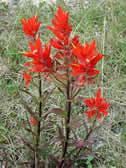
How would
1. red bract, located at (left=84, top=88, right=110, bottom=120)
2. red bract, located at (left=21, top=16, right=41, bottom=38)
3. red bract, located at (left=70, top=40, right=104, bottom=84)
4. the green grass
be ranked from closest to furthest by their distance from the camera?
red bract, located at (left=70, top=40, right=104, bottom=84)
red bract, located at (left=21, top=16, right=41, bottom=38)
red bract, located at (left=84, top=88, right=110, bottom=120)
the green grass

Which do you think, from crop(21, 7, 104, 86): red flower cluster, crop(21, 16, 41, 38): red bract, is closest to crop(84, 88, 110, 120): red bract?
crop(21, 7, 104, 86): red flower cluster

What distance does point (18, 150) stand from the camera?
158 centimetres

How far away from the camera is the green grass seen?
1.58m

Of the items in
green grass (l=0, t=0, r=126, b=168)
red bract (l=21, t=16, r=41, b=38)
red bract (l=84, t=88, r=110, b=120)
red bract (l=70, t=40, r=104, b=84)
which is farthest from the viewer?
green grass (l=0, t=0, r=126, b=168)

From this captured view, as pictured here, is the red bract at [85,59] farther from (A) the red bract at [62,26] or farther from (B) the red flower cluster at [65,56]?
(A) the red bract at [62,26]

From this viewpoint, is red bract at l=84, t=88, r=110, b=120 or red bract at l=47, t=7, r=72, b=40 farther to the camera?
red bract at l=84, t=88, r=110, b=120

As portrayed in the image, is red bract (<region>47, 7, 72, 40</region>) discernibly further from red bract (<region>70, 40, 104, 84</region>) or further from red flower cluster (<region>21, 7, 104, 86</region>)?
red bract (<region>70, 40, 104, 84</region>)

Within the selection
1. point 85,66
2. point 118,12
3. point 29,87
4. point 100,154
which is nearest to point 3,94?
point 29,87

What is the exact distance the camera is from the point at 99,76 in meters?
2.04

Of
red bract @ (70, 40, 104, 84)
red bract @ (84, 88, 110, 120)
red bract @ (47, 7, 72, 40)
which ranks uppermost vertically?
red bract @ (47, 7, 72, 40)

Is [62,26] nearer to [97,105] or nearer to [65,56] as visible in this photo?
[65,56]

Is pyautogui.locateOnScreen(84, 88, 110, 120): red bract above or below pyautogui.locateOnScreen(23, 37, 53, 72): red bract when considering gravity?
below

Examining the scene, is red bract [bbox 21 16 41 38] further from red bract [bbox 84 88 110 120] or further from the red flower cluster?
red bract [bbox 84 88 110 120]

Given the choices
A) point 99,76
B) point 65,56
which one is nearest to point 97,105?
point 65,56
